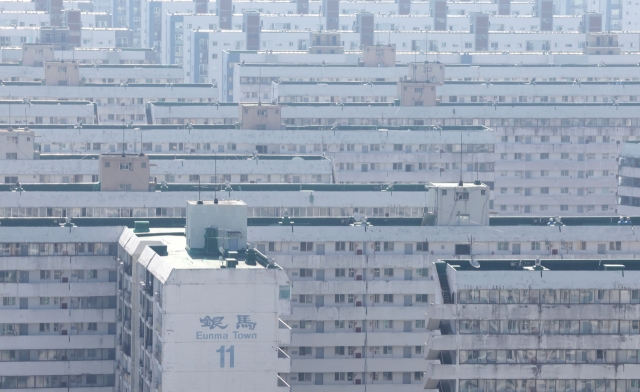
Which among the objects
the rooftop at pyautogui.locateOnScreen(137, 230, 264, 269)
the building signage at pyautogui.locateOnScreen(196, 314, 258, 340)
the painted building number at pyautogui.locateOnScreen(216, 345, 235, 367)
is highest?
the rooftop at pyautogui.locateOnScreen(137, 230, 264, 269)

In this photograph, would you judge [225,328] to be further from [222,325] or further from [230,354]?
[230,354]

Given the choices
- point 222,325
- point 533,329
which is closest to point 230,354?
point 222,325

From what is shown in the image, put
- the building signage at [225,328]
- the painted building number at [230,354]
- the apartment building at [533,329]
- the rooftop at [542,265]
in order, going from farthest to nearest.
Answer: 1. the rooftop at [542,265]
2. the painted building number at [230,354]
3. the building signage at [225,328]
4. the apartment building at [533,329]

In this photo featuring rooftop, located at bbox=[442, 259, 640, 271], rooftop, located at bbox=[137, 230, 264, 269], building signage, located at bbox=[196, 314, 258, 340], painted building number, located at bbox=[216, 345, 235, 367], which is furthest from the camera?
rooftop, located at bbox=[442, 259, 640, 271]

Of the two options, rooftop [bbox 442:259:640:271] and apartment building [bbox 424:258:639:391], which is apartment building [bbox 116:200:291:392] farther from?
rooftop [bbox 442:259:640:271]

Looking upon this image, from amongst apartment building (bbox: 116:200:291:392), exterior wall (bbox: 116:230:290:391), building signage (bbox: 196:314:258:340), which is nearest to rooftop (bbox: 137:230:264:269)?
apartment building (bbox: 116:200:291:392)

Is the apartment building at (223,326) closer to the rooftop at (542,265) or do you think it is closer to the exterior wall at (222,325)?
the exterior wall at (222,325)

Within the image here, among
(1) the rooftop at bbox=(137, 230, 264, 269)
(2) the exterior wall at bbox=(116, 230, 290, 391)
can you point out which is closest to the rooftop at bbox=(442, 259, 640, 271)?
(2) the exterior wall at bbox=(116, 230, 290, 391)

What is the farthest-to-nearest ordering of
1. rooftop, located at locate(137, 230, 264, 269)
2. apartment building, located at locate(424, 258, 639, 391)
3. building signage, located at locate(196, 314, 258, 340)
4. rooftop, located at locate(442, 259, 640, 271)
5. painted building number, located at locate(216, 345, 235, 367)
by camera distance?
rooftop, located at locate(442, 259, 640, 271) < rooftop, located at locate(137, 230, 264, 269) < painted building number, located at locate(216, 345, 235, 367) < building signage, located at locate(196, 314, 258, 340) < apartment building, located at locate(424, 258, 639, 391)

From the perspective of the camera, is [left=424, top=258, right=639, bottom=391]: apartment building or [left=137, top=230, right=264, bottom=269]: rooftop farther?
[left=137, top=230, right=264, bottom=269]: rooftop

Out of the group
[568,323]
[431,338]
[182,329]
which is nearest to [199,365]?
[182,329]

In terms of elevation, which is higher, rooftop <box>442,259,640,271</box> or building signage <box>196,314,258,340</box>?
rooftop <box>442,259,640,271</box>

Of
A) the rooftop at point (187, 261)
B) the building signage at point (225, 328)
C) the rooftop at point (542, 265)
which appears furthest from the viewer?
the rooftop at point (542, 265)

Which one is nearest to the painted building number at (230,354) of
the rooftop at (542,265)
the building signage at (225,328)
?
the building signage at (225,328)
